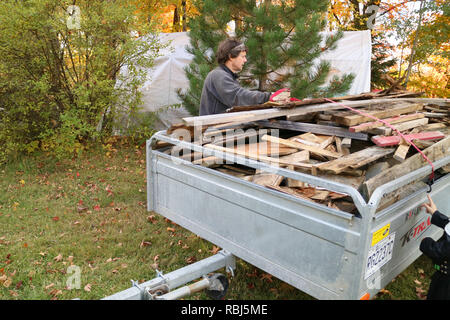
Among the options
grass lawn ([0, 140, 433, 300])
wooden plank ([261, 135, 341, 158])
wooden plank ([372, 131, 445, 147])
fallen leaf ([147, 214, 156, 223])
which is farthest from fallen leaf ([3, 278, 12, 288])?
wooden plank ([372, 131, 445, 147])

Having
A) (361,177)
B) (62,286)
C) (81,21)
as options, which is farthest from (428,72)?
(62,286)

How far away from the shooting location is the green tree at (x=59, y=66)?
21.9ft

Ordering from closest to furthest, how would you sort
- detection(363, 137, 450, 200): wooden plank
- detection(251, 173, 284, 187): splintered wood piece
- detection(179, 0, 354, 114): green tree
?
detection(363, 137, 450, 200): wooden plank, detection(251, 173, 284, 187): splintered wood piece, detection(179, 0, 354, 114): green tree

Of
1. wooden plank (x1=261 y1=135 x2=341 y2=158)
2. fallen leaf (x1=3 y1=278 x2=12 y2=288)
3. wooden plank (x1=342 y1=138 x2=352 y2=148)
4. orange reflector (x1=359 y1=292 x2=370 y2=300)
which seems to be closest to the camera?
orange reflector (x1=359 y1=292 x2=370 y2=300)

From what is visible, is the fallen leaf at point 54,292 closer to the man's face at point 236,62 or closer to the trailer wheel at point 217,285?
the trailer wheel at point 217,285

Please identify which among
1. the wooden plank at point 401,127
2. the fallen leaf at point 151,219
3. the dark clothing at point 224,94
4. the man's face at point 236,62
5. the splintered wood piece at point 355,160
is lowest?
the fallen leaf at point 151,219

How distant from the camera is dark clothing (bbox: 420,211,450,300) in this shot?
8.15 ft

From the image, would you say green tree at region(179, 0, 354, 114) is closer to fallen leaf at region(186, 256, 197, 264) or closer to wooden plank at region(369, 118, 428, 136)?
wooden plank at region(369, 118, 428, 136)

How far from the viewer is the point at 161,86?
Answer: 9.90 m

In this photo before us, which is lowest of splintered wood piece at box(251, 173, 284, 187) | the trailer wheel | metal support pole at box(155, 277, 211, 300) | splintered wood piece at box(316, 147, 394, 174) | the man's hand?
the trailer wheel

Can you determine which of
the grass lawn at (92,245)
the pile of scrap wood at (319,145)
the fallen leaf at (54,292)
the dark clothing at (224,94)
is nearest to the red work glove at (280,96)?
the pile of scrap wood at (319,145)

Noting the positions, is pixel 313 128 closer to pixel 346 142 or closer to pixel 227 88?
pixel 346 142

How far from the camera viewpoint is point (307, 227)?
2.08 meters

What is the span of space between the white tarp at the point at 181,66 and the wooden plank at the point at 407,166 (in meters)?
6.07
